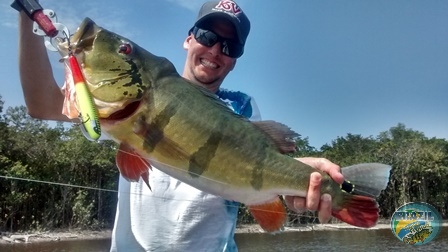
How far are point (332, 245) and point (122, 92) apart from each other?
35.8 meters

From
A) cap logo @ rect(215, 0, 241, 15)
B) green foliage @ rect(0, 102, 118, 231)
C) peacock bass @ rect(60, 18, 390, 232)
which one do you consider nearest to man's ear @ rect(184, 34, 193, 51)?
cap logo @ rect(215, 0, 241, 15)

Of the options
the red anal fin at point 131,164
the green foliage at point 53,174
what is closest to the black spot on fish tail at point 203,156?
the red anal fin at point 131,164

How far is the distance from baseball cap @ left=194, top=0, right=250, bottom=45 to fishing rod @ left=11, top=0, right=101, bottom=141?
1106 mm

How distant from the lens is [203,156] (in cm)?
222

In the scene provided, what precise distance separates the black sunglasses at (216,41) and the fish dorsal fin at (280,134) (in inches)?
29.4

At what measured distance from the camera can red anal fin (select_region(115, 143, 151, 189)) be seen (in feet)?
7.09

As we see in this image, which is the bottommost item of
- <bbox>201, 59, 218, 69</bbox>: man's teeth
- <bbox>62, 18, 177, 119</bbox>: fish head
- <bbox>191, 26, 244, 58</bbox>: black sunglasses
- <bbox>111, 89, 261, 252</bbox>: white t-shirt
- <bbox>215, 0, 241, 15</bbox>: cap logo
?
<bbox>111, 89, 261, 252</bbox>: white t-shirt

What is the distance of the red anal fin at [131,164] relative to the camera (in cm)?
216

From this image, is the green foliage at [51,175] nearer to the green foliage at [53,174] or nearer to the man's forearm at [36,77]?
the green foliage at [53,174]

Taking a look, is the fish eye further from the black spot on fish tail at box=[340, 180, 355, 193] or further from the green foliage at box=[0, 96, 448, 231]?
the green foliage at box=[0, 96, 448, 231]

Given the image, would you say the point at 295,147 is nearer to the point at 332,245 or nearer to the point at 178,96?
the point at 178,96

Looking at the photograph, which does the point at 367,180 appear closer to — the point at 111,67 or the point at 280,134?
the point at 280,134

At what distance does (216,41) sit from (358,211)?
4.51 feet

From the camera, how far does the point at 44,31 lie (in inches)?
85.7
